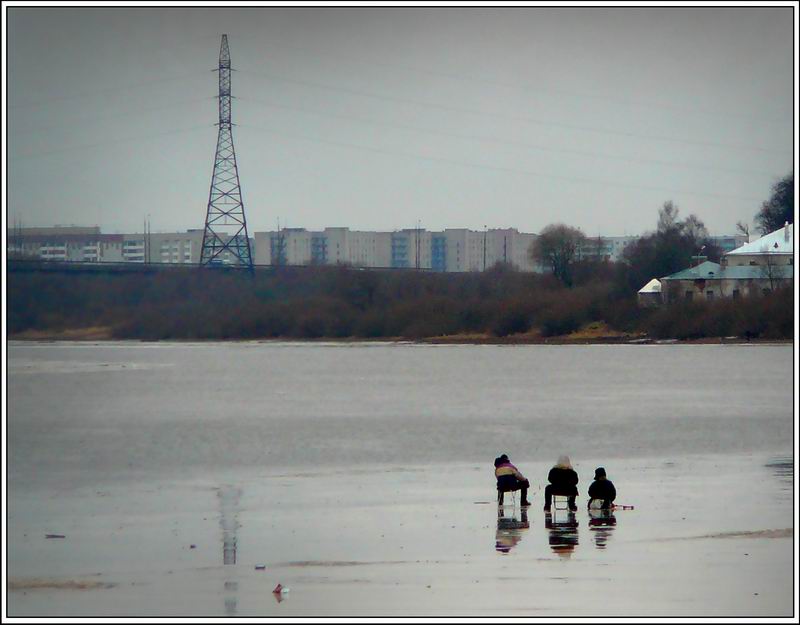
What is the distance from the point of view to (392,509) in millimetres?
15750

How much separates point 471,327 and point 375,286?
25531 millimetres

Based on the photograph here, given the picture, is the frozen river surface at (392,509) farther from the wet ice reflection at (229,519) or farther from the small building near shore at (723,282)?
the small building near shore at (723,282)

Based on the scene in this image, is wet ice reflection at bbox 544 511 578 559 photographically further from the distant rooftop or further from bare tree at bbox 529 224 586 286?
the distant rooftop

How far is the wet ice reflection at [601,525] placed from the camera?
1297cm

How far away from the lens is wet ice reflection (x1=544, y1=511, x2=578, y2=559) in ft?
40.9

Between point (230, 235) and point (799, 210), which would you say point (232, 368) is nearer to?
point (230, 235)

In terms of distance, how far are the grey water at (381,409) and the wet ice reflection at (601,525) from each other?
5.99 meters

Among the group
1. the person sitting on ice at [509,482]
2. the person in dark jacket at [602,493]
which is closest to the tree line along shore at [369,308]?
the person sitting on ice at [509,482]

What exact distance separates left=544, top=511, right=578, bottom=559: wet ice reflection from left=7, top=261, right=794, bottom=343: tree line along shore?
25.2 feet

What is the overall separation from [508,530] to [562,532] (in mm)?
593

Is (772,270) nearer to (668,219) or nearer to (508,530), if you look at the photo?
(668,219)

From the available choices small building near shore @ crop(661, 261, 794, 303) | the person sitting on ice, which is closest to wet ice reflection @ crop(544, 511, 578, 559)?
the person sitting on ice

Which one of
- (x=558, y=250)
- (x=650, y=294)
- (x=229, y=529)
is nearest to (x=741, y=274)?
(x=650, y=294)

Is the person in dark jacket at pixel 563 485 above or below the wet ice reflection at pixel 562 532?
above
